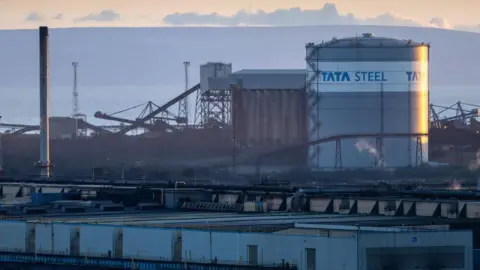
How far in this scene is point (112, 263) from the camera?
47.1 m

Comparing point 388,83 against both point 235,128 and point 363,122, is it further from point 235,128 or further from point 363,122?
point 235,128

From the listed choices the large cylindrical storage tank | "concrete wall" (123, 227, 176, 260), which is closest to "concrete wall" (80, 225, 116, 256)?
"concrete wall" (123, 227, 176, 260)

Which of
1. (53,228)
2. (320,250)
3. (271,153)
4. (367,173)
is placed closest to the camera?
(320,250)

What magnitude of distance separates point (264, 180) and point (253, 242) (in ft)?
127

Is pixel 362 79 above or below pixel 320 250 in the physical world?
above

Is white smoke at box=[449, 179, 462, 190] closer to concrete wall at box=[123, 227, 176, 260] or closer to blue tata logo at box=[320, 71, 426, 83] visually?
blue tata logo at box=[320, 71, 426, 83]

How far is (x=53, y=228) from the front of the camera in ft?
172

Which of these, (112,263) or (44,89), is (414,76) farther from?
(112,263)

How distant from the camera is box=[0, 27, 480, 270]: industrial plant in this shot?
46500mm

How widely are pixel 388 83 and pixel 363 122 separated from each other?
305 cm

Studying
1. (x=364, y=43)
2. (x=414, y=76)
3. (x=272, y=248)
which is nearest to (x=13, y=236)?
(x=272, y=248)

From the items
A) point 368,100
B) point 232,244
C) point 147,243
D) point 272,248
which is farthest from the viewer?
point 368,100

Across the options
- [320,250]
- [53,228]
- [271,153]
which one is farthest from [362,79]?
[320,250]

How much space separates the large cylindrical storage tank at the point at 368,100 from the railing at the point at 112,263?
177ft
